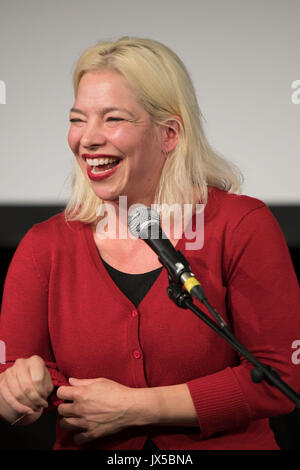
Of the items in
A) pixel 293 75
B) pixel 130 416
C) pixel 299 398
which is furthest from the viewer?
pixel 293 75

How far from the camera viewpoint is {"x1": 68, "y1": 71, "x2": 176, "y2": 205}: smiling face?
1353 millimetres

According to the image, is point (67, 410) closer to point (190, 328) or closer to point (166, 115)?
point (190, 328)

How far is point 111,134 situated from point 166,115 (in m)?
0.16

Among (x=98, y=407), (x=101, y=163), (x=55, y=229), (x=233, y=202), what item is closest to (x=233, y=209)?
(x=233, y=202)

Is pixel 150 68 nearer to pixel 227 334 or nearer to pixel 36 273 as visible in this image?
pixel 36 273

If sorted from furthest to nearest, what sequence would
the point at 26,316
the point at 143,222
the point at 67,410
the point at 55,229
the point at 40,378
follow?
the point at 55,229 → the point at 26,316 → the point at 67,410 → the point at 40,378 → the point at 143,222

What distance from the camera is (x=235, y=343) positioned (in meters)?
0.97

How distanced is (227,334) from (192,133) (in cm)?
64

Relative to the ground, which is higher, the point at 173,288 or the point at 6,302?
the point at 173,288

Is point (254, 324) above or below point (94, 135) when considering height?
below

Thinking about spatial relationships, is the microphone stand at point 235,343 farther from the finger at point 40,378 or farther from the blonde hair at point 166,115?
the blonde hair at point 166,115

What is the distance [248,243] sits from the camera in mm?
1394
